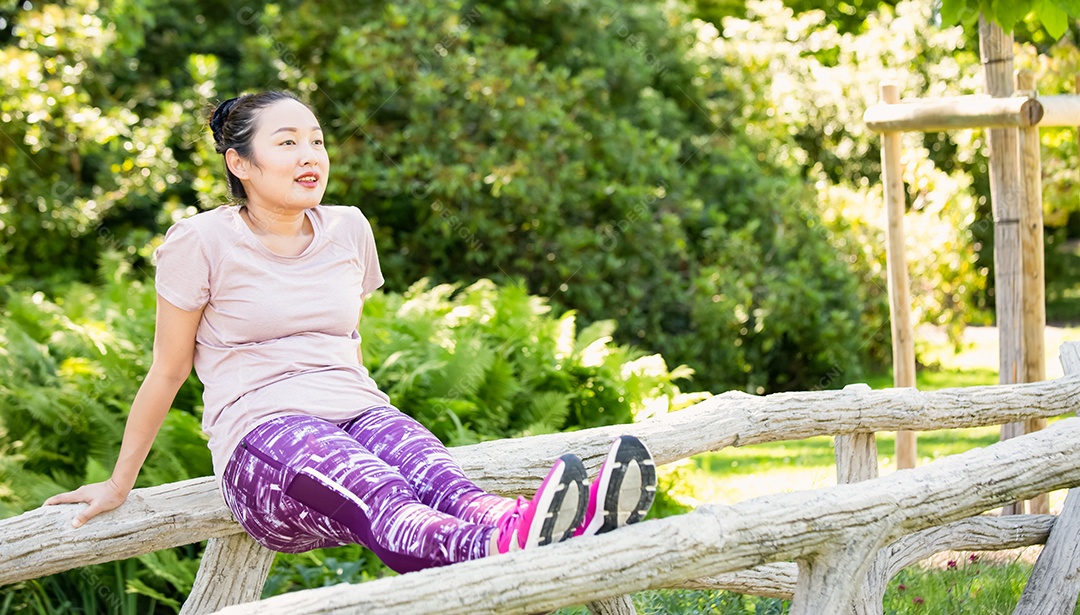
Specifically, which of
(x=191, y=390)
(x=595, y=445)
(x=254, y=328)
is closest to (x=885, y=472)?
(x=595, y=445)

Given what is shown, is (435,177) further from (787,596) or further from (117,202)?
(787,596)

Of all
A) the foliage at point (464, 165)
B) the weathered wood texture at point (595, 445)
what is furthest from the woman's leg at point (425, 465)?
the foliage at point (464, 165)

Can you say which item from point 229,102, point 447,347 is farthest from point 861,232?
point 229,102

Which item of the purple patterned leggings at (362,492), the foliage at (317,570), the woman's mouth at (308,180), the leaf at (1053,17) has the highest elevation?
the leaf at (1053,17)

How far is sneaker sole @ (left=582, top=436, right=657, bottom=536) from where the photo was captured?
2004 millimetres

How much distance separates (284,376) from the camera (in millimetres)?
2508

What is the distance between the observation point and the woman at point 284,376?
227 centimetres

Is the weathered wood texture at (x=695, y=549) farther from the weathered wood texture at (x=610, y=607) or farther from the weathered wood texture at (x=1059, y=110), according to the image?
the weathered wood texture at (x=1059, y=110)

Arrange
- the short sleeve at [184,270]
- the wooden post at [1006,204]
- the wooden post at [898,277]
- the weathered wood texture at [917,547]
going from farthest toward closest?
the wooden post at [898,277] → the wooden post at [1006,204] → the weathered wood texture at [917,547] → the short sleeve at [184,270]

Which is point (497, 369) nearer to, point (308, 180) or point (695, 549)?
point (308, 180)

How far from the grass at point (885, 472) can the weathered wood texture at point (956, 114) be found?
1714mm

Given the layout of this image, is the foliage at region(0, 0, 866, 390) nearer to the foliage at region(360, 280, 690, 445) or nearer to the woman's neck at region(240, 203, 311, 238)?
the foliage at region(360, 280, 690, 445)

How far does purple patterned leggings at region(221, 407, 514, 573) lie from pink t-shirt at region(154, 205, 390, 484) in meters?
0.06

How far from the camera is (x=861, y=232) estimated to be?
895cm
